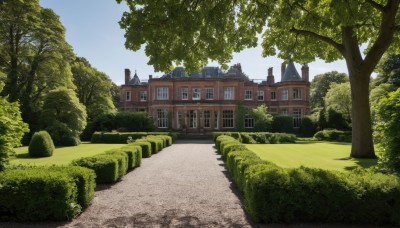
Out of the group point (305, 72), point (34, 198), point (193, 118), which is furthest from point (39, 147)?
point (305, 72)

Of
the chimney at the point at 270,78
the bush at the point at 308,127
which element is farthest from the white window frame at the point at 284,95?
the bush at the point at 308,127

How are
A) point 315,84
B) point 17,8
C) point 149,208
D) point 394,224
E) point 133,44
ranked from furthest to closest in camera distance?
point 315,84 → point 17,8 → point 133,44 → point 149,208 → point 394,224

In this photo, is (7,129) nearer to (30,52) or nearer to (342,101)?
(30,52)

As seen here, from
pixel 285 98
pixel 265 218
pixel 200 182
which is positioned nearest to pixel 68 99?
pixel 200 182

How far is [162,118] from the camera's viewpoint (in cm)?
4381

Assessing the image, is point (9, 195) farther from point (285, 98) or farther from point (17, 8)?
point (285, 98)

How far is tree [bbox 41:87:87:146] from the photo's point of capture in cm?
2670

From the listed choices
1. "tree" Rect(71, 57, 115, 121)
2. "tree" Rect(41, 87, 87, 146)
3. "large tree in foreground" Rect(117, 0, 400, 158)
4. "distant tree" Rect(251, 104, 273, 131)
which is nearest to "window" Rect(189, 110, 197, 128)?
"distant tree" Rect(251, 104, 273, 131)

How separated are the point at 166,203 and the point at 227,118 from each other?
3625 cm

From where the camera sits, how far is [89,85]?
145ft

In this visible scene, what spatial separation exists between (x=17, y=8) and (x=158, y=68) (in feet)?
72.0

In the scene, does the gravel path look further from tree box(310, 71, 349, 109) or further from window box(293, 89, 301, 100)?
tree box(310, 71, 349, 109)

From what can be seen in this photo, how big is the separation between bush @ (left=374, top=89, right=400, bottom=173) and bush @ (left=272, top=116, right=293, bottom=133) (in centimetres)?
3282

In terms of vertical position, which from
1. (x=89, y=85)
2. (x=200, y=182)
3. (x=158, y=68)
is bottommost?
(x=200, y=182)
